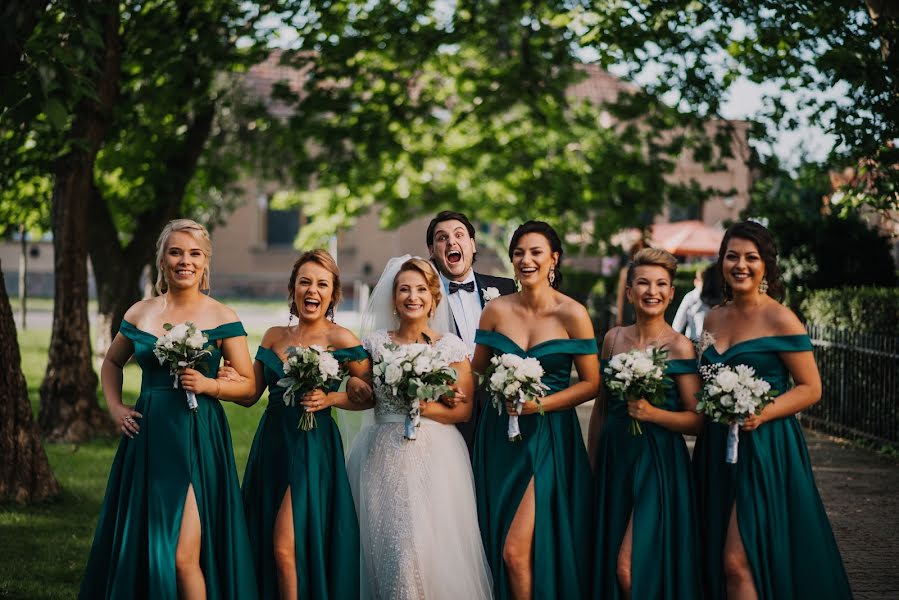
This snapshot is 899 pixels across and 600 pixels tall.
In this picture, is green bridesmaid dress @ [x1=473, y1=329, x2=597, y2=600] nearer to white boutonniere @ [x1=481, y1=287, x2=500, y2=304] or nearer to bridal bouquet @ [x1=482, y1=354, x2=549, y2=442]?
bridal bouquet @ [x1=482, y1=354, x2=549, y2=442]

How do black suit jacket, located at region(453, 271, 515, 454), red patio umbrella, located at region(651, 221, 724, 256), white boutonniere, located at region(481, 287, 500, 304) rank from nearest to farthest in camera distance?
1. black suit jacket, located at region(453, 271, 515, 454)
2. white boutonniere, located at region(481, 287, 500, 304)
3. red patio umbrella, located at region(651, 221, 724, 256)

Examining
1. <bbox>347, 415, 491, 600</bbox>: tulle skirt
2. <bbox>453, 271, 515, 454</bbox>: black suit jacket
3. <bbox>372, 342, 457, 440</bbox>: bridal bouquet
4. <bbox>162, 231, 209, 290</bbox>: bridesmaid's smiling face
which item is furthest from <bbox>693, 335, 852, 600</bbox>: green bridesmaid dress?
<bbox>162, 231, 209, 290</bbox>: bridesmaid's smiling face

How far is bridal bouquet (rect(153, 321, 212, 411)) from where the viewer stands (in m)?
5.13

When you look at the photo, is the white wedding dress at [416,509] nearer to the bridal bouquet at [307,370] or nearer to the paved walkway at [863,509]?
the bridal bouquet at [307,370]

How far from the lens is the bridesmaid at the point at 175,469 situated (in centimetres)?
518

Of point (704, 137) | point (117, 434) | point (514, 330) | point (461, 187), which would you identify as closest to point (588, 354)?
point (514, 330)

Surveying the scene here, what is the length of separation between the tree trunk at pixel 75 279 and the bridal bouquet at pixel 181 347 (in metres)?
6.92

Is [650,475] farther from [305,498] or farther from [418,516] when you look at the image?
[305,498]

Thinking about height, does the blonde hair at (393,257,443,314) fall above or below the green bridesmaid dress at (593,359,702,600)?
above

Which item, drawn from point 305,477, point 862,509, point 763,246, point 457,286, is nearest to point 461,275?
point 457,286

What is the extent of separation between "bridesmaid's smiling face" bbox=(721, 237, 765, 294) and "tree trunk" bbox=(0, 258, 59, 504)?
228 inches

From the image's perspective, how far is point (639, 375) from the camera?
16.9ft

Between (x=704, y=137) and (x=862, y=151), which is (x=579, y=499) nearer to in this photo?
(x=862, y=151)

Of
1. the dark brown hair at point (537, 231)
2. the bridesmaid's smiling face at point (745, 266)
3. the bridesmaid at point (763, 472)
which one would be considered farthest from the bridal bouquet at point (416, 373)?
the bridesmaid's smiling face at point (745, 266)
